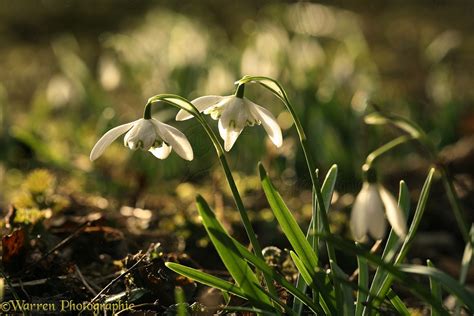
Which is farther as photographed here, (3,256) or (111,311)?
(3,256)

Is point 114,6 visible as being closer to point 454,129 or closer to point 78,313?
point 454,129

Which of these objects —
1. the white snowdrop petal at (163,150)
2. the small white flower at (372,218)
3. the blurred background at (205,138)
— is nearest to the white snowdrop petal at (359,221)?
the small white flower at (372,218)

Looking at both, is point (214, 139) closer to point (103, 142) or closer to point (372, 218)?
point (103, 142)

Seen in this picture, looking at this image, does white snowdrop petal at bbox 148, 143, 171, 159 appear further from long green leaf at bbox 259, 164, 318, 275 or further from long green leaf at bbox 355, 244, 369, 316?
long green leaf at bbox 355, 244, 369, 316

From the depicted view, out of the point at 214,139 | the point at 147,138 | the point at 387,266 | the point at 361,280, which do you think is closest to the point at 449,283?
the point at 387,266

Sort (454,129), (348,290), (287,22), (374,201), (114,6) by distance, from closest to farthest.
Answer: (374,201)
(348,290)
(454,129)
(287,22)
(114,6)

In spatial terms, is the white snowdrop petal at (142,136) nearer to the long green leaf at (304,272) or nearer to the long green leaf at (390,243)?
the long green leaf at (304,272)

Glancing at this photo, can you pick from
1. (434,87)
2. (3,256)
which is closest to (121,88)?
(434,87)

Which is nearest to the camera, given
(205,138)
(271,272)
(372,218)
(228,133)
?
(372,218)
